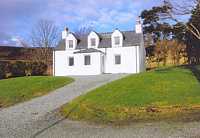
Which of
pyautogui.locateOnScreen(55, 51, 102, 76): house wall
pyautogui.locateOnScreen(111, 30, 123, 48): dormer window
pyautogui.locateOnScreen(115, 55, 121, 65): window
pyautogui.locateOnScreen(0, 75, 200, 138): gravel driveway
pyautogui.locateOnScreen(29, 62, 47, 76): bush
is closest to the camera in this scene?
pyautogui.locateOnScreen(0, 75, 200, 138): gravel driveway

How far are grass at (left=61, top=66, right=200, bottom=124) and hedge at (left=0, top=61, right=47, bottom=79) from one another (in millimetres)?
25000

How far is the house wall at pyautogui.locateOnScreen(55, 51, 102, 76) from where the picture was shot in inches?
1752

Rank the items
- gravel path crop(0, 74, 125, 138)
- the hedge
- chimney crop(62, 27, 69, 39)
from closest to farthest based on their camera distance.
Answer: gravel path crop(0, 74, 125, 138) < the hedge < chimney crop(62, 27, 69, 39)

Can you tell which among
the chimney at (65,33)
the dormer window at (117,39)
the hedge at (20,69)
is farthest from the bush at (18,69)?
the dormer window at (117,39)

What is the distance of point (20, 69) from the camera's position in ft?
153

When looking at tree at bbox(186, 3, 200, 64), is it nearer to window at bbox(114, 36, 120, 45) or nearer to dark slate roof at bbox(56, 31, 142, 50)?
dark slate roof at bbox(56, 31, 142, 50)

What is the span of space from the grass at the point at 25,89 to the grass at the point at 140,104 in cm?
507

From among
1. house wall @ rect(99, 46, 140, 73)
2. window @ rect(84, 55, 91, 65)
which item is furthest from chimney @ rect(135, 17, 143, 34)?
window @ rect(84, 55, 91, 65)

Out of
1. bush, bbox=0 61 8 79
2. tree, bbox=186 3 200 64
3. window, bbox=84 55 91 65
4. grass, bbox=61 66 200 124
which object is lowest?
grass, bbox=61 66 200 124

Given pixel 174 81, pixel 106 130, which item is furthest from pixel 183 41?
pixel 106 130

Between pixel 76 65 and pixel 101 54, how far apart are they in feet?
11.2

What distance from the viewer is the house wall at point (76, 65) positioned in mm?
44500

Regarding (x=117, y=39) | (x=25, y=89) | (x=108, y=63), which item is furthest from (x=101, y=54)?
(x=25, y=89)

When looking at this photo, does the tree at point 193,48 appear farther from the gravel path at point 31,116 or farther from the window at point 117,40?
→ the gravel path at point 31,116
